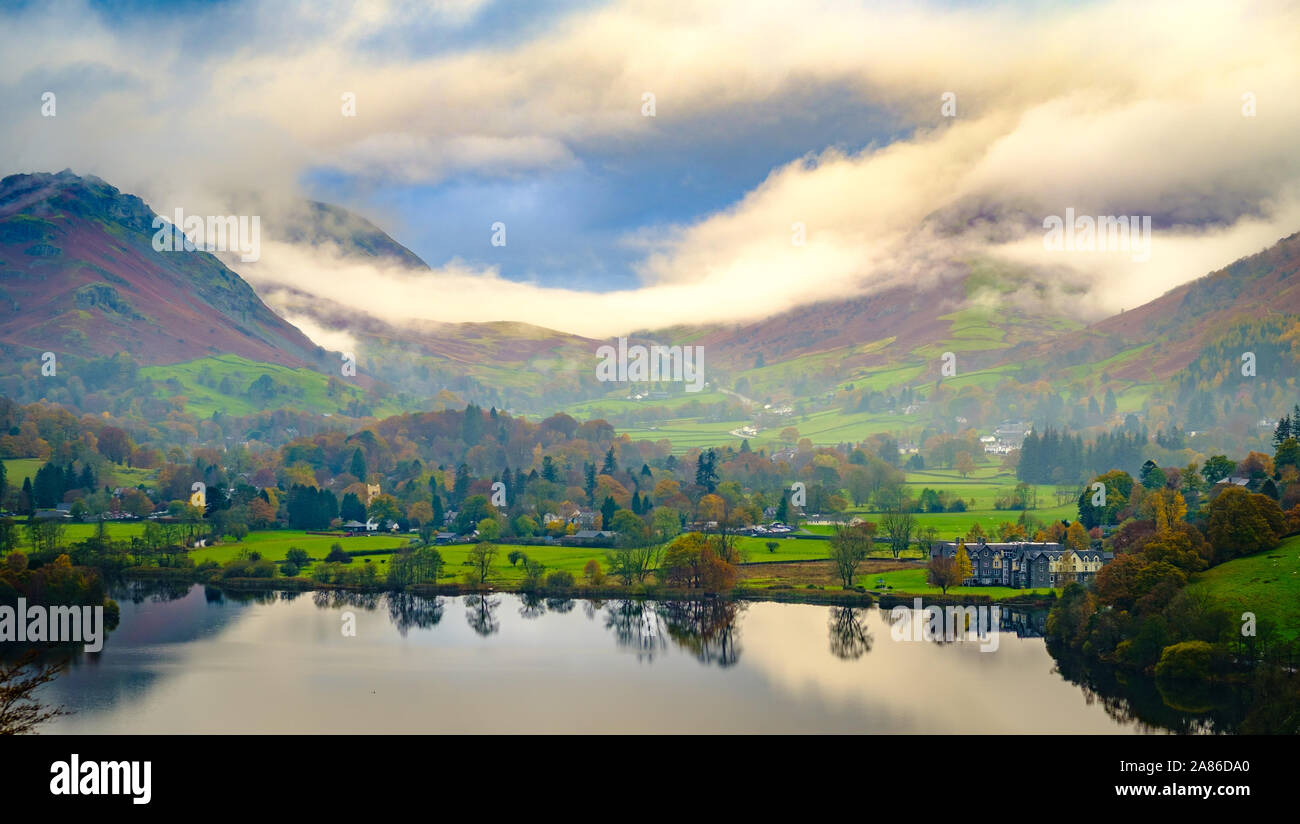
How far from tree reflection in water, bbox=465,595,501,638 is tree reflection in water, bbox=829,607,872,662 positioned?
13836 millimetres

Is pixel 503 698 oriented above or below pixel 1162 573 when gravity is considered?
below

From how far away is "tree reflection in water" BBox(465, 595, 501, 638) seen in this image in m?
49.4

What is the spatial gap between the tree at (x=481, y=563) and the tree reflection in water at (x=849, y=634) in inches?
734

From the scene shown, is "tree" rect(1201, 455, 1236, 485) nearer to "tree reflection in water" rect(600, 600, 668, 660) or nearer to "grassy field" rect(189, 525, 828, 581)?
"grassy field" rect(189, 525, 828, 581)

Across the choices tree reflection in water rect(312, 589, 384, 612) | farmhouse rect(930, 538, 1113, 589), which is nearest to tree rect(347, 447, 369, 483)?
tree reflection in water rect(312, 589, 384, 612)

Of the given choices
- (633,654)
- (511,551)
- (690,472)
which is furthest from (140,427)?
(633,654)

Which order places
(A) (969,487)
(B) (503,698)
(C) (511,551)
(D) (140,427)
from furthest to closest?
(D) (140,427), (A) (969,487), (C) (511,551), (B) (503,698)

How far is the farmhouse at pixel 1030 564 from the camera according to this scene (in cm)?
5578

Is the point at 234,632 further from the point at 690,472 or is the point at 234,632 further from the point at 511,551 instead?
the point at 690,472

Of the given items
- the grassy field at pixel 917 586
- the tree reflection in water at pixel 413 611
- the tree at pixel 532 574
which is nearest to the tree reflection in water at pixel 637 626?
the tree at pixel 532 574

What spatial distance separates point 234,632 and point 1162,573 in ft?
117

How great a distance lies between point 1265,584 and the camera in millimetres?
41844

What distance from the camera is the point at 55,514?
81.1 m

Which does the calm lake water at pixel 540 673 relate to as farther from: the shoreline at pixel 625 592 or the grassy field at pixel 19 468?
the grassy field at pixel 19 468
